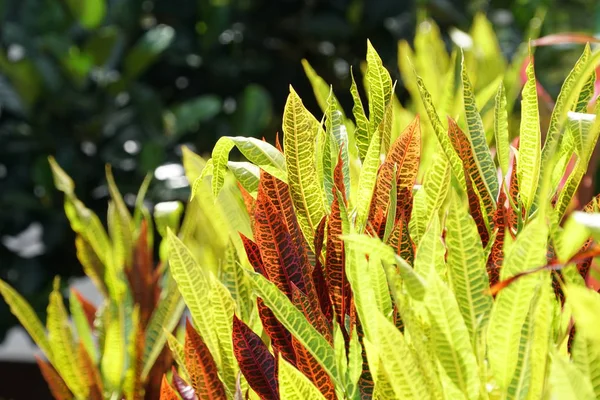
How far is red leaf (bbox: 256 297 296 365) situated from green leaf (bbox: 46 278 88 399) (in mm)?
466

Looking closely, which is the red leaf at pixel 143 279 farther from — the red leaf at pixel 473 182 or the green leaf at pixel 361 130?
the red leaf at pixel 473 182

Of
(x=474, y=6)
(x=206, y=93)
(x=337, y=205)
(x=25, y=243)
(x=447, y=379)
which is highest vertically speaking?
(x=474, y=6)

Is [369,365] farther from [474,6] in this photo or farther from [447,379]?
[474,6]

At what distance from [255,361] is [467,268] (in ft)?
0.74

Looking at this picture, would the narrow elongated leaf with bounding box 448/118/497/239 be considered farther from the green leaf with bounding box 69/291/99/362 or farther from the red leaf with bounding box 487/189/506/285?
the green leaf with bounding box 69/291/99/362

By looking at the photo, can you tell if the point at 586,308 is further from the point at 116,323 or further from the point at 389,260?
→ the point at 116,323

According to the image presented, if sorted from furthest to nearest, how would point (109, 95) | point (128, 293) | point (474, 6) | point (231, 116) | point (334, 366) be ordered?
point (474, 6), point (231, 116), point (109, 95), point (128, 293), point (334, 366)

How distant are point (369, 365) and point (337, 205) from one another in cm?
15

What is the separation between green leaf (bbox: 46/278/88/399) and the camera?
47.5 inches

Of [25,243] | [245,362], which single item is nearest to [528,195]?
[245,362]

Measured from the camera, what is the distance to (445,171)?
0.82m

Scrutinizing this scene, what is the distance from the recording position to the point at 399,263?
63 centimetres

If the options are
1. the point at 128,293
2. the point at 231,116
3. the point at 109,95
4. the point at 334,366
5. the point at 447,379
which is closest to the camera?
the point at 447,379

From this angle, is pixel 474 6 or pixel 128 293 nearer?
pixel 128 293
